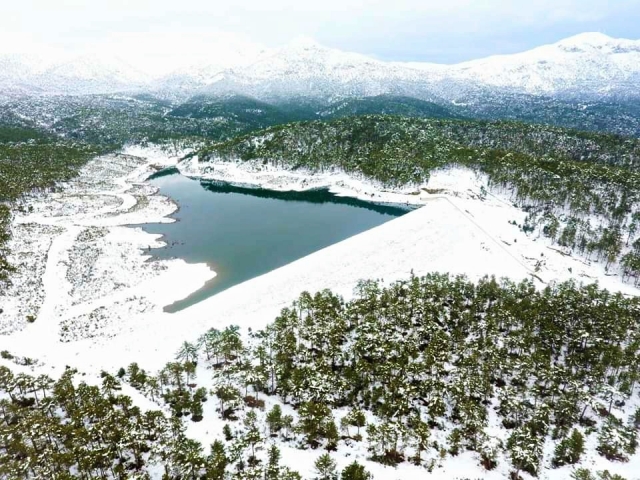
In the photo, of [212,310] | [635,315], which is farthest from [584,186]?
[212,310]

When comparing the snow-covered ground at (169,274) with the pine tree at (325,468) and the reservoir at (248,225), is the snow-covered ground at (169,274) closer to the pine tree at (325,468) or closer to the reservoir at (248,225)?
the pine tree at (325,468)

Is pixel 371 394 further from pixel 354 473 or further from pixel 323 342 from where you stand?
pixel 354 473

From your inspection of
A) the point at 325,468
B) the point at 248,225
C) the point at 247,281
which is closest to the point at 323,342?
the point at 325,468

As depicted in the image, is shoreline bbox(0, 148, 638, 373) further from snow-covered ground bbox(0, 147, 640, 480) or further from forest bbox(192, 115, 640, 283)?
forest bbox(192, 115, 640, 283)

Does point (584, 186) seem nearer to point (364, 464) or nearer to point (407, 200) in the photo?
point (407, 200)

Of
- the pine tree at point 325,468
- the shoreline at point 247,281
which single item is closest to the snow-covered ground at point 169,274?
the shoreline at point 247,281
